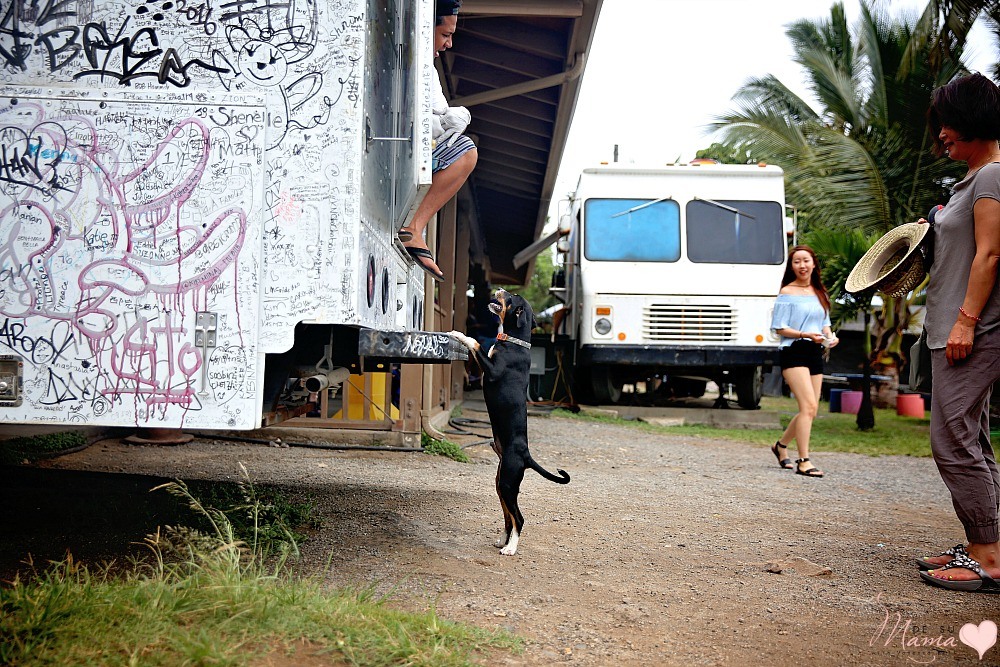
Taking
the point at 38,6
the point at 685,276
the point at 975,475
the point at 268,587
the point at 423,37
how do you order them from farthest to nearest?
the point at 685,276 < the point at 975,475 < the point at 423,37 < the point at 38,6 < the point at 268,587

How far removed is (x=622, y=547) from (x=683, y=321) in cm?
719

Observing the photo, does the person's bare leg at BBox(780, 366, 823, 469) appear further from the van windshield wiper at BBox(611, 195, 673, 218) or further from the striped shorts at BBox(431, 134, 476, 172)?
the van windshield wiper at BBox(611, 195, 673, 218)

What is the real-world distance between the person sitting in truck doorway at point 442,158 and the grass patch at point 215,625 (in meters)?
2.08

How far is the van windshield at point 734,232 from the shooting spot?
11469 millimetres

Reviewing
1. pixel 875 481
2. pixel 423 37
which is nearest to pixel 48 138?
pixel 423 37

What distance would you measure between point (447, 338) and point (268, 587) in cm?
136

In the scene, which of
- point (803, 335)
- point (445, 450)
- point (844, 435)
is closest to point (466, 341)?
point (445, 450)

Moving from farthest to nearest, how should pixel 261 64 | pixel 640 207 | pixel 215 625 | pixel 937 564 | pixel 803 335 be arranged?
1. pixel 640 207
2. pixel 803 335
3. pixel 937 564
4. pixel 261 64
5. pixel 215 625

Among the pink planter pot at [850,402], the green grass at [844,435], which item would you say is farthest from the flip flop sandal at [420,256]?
the pink planter pot at [850,402]

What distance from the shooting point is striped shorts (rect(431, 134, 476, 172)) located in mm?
4723

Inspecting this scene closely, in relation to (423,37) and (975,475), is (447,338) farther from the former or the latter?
(975,475)

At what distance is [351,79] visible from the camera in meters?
3.08

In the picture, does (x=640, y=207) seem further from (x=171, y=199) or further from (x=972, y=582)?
(x=171, y=199)

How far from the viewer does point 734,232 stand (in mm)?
11570
